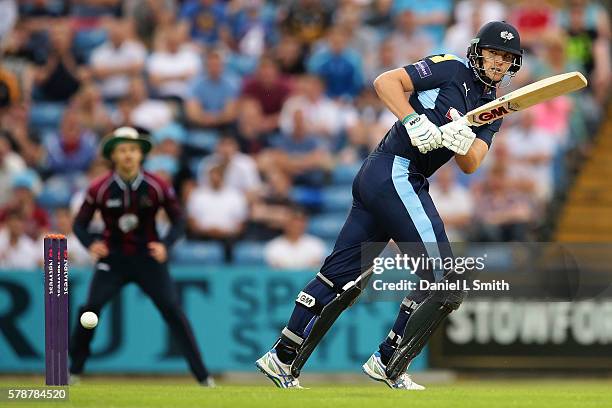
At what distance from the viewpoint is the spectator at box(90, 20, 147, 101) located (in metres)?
16.4

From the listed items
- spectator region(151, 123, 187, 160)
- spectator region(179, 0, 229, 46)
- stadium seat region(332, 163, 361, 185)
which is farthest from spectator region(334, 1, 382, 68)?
spectator region(151, 123, 187, 160)

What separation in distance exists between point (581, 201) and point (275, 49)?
4.16m

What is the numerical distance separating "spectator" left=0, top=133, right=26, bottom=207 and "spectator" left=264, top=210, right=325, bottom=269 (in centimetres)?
319

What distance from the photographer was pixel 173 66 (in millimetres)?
16203

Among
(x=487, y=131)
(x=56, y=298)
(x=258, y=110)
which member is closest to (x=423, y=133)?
(x=487, y=131)

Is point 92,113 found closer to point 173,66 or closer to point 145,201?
point 173,66

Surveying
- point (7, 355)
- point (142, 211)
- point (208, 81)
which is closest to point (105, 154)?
point (142, 211)

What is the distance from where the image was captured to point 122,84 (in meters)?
16.5

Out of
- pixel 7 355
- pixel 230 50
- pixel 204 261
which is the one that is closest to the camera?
pixel 7 355

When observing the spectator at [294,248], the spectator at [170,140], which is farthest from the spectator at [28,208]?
the spectator at [294,248]

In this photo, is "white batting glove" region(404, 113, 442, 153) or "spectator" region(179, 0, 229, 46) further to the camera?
"spectator" region(179, 0, 229, 46)

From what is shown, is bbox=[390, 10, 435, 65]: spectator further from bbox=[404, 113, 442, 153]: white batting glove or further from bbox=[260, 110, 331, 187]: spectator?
bbox=[404, 113, 442, 153]: white batting glove

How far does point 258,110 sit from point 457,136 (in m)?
7.94

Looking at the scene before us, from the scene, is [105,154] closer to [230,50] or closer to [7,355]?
[7,355]
